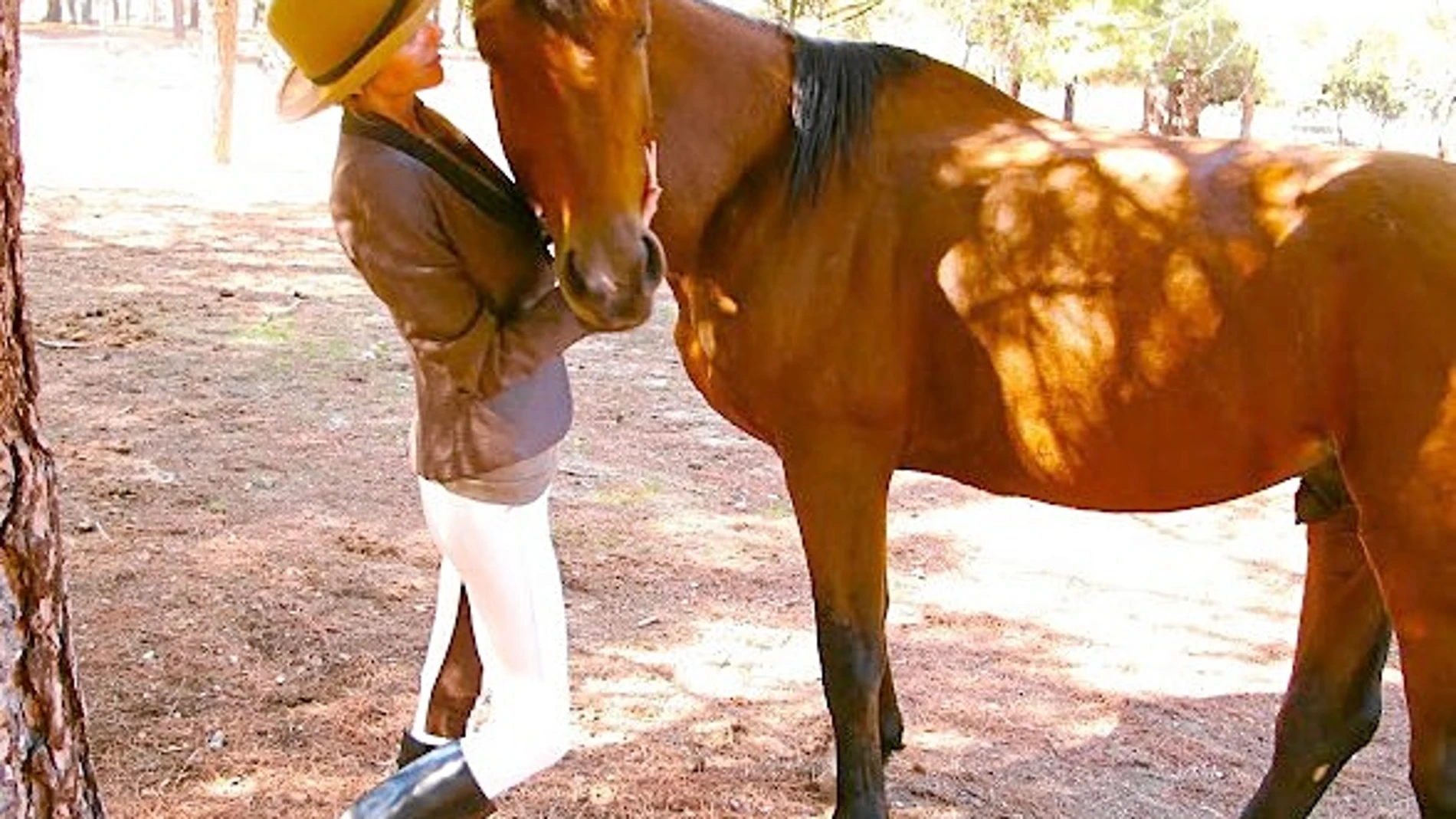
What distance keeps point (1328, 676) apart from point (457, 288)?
2085mm

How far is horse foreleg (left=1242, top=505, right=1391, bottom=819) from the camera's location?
2.88 metres

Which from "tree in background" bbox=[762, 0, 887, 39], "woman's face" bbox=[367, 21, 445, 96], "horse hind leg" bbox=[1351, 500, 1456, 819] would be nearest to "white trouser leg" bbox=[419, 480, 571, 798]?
"woman's face" bbox=[367, 21, 445, 96]

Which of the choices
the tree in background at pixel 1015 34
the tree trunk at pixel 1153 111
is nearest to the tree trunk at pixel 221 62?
the tree in background at pixel 1015 34

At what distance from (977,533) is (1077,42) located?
25.1 ft

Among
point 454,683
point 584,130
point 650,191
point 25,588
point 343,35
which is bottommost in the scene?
point 454,683

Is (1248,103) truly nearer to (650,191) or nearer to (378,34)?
(650,191)

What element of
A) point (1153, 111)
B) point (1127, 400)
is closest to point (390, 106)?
point (1127, 400)

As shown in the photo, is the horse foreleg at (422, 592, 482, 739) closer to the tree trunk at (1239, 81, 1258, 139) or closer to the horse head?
the horse head

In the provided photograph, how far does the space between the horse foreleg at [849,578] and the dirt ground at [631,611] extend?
35cm

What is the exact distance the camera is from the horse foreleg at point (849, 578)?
2.72m

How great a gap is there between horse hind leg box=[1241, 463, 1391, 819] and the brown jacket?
5.51 feet

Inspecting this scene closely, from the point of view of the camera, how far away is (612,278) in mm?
2186

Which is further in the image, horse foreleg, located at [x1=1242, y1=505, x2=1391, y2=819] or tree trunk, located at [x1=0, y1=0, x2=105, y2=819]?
horse foreleg, located at [x1=1242, y1=505, x2=1391, y2=819]

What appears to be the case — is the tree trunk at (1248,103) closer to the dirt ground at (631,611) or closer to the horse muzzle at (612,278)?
the dirt ground at (631,611)
